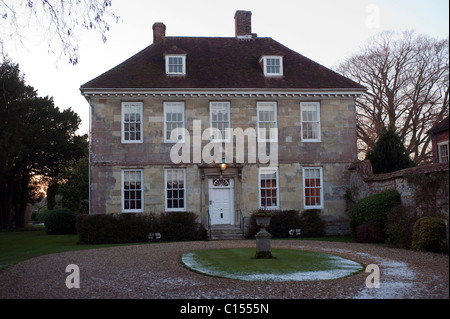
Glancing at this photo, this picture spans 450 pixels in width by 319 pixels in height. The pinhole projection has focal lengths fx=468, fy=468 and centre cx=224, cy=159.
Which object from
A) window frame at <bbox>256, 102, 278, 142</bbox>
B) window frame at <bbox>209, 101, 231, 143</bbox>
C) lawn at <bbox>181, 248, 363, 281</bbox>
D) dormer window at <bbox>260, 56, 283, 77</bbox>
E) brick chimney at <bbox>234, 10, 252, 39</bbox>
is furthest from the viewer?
brick chimney at <bbox>234, 10, 252, 39</bbox>

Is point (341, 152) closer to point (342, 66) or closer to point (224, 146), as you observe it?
point (224, 146)

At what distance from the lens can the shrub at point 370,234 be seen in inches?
720

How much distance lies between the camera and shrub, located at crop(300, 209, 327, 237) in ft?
→ 73.9

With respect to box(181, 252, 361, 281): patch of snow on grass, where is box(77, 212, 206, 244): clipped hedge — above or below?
above

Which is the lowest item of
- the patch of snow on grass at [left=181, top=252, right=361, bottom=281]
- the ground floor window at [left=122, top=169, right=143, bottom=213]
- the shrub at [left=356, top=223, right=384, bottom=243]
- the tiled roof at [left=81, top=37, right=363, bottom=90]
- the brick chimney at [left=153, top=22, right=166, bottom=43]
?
the patch of snow on grass at [left=181, top=252, right=361, bottom=281]

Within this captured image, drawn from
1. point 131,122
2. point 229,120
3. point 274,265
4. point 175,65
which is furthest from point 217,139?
point 274,265

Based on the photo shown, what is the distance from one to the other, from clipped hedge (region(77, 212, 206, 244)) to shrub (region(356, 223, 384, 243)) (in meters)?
7.30

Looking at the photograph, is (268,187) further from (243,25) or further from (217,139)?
(243,25)

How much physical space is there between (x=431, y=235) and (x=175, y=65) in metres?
14.6

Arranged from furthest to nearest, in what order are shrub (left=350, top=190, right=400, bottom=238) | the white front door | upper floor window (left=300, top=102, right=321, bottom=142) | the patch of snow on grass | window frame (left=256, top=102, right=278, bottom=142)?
1. upper floor window (left=300, top=102, right=321, bottom=142)
2. window frame (left=256, top=102, right=278, bottom=142)
3. the white front door
4. shrub (left=350, top=190, right=400, bottom=238)
5. the patch of snow on grass

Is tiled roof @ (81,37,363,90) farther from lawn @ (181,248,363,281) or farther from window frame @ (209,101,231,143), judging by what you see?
lawn @ (181,248,363,281)

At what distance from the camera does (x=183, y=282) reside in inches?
394

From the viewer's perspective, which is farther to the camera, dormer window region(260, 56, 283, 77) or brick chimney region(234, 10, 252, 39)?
brick chimney region(234, 10, 252, 39)

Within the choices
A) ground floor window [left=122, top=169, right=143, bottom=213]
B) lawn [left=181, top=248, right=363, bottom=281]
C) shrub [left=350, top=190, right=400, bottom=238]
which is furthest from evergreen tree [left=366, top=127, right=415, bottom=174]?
ground floor window [left=122, top=169, right=143, bottom=213]
